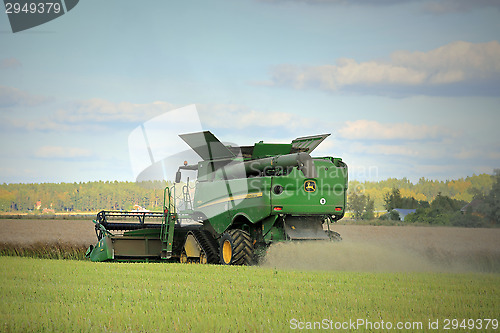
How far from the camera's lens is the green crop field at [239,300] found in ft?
27.5

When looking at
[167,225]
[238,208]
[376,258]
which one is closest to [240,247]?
[238,208]

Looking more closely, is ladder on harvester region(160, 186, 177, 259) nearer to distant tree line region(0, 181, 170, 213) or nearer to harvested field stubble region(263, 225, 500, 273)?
harvested field stubble region(263, 225, 500, 273)

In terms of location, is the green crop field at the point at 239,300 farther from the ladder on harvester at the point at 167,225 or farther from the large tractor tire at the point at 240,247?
the ladder on harvester at the point at 167,225

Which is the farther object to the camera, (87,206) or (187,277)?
(87,206)

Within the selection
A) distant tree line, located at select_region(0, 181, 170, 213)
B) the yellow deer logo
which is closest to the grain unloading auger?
the yellow deer logo

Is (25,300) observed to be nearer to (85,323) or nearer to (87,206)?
(85,323)

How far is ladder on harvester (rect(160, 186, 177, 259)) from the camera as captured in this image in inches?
808

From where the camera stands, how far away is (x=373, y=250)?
16.6 meters

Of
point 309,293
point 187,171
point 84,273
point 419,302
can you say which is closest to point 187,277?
point 84,273

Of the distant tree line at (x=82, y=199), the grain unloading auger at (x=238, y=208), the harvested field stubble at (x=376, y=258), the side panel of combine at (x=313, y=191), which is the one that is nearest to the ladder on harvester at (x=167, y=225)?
the grain unloading auger at (x=238, y=208)

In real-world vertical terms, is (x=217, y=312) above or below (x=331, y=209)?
below

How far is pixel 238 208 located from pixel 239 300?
7.51 meters

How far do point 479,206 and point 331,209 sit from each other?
577 centimetres

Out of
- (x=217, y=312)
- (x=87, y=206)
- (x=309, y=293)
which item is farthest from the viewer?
(x=87, y=206)
